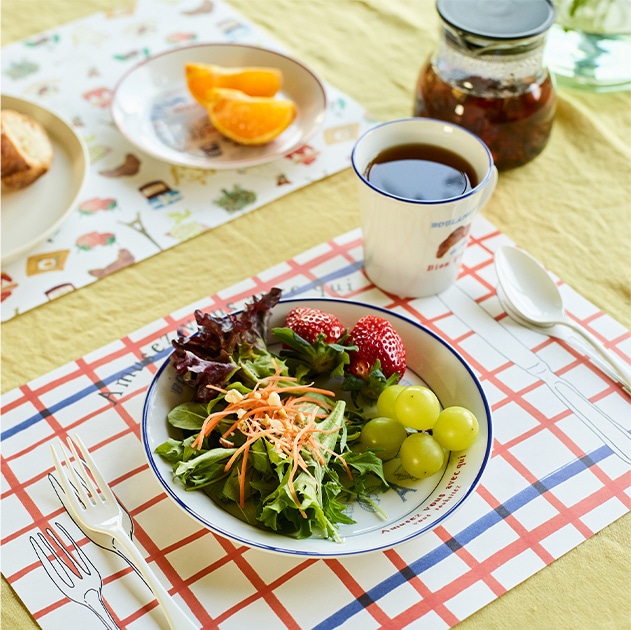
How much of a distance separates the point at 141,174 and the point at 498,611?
87cm

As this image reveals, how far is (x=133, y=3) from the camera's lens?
5.49ft

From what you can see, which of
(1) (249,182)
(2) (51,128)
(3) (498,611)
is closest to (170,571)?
(3) (498,611)

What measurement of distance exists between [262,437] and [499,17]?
742 millimetres

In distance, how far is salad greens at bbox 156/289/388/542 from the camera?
0.76 metres

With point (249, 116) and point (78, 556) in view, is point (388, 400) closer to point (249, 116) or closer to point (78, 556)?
point (78, 556)

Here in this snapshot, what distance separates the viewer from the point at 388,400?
0.85 metres

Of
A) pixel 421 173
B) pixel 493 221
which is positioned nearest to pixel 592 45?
pixel 493 221

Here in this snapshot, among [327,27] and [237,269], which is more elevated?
[327,27]

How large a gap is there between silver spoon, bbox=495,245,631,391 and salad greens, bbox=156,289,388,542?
288 mm

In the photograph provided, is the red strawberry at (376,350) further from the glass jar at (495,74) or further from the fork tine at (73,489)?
the glass jar at (495,74)

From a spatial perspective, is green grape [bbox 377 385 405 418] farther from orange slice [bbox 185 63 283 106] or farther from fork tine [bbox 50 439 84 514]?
orange slice [bbox 185 63 283 106]

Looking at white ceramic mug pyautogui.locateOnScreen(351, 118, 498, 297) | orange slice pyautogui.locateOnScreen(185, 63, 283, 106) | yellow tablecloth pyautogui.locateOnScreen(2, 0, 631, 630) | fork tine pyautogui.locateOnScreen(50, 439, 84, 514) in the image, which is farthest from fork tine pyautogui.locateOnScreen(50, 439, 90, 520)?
orange slice pyautogui.locateOnScreen(185, 63, 283, 106)

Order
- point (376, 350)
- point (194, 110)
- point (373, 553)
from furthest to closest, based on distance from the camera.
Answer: point (194, 110) → point (376, 350) → point (373, 553)

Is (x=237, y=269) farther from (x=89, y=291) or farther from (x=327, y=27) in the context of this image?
(x=327, y=27)
